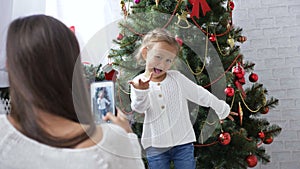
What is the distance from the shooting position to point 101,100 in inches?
50.4

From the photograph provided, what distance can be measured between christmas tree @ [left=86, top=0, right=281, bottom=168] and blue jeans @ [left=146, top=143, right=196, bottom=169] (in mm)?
125

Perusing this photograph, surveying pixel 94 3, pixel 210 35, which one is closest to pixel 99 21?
pixel 94 3

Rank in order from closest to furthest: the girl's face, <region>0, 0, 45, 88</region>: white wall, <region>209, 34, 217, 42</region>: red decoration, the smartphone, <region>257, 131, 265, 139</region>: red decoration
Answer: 1. the smartphone
2. the girl's face
3. <region>0, 0, 45, 88</region>: white wall
4. <region>209, 34, 217, 42</region>: red decoration
5. <region>257, 131, 265, 139</region>: red decoration

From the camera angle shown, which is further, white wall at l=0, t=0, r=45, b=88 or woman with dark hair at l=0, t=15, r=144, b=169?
white wall at l=0, t=0, r=45, b=88

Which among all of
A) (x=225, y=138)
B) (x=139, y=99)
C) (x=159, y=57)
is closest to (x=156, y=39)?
(x=159, y=57)

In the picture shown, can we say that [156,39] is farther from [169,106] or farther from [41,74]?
[41,74]

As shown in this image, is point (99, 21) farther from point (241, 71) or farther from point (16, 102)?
point (16, 102)

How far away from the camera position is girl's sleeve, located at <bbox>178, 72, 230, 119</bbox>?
1.83 m

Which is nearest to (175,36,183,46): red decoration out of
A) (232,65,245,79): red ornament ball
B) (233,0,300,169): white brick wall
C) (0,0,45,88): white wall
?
(232,65,245,79): red ornament ball

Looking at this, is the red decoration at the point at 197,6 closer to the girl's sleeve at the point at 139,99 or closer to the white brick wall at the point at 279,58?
the girl's sleeve at the point at 139,99

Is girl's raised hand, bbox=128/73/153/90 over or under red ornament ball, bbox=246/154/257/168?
over

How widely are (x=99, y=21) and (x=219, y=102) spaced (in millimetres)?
990

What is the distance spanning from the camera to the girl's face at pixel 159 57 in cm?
163

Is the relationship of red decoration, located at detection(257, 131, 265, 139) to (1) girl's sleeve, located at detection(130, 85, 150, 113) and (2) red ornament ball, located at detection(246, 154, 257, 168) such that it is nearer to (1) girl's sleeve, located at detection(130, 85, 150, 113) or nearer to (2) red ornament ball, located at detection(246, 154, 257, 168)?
(2) red ornament ball, located at detection(246, 154, 257, 168)
